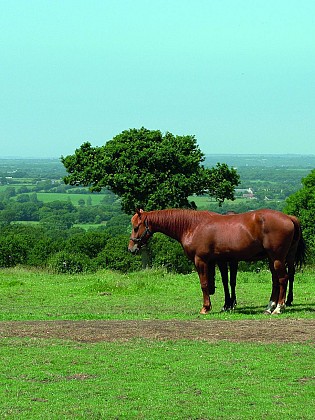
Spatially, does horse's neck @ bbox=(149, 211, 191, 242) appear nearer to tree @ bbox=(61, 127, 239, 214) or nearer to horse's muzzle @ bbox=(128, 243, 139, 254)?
horse's muzzle @ bbox=(128, 243, 139, 254)

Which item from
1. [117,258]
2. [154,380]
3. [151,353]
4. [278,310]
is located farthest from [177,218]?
[117,258]

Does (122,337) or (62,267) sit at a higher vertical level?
(122,337)

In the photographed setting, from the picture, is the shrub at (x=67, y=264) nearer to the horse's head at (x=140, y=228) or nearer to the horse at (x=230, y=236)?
the horse's head at (x=140, y=228)

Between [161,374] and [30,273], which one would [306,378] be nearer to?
[161,374]

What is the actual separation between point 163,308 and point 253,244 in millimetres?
3495

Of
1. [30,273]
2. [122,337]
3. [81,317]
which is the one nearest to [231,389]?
[122,337]

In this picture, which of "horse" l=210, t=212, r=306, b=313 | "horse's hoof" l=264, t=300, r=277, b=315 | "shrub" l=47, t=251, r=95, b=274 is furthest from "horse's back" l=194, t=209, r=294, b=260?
"shrub" l=47, t=251, r=95, b=274

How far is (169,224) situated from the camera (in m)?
18.5

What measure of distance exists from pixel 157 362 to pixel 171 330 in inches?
103

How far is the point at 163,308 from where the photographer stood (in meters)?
20.1

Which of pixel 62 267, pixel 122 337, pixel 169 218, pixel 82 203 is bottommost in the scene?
pixel 82 203

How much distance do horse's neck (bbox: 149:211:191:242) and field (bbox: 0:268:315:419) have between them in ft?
6.07

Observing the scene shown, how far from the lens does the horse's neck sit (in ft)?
60.4

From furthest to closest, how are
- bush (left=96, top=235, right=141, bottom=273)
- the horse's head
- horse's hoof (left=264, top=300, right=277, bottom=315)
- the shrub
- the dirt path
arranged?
bush (left=96, top=235, right=141, bottom=273), the shrub, the horse's head, horse's hoof (left=264, top=300, right=277, bottom=315), the dirt path
